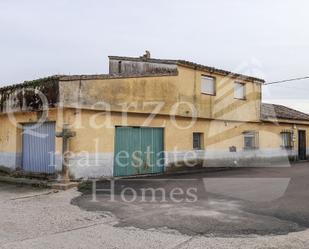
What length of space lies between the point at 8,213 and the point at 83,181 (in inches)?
186

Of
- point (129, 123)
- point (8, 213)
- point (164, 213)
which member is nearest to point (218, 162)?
point (129, 123)

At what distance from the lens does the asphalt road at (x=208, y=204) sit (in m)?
7.85

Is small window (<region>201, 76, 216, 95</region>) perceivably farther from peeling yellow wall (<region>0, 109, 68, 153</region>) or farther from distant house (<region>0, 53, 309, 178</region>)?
peeling yellow wall (<region>0, 109, 68, 153</region>)

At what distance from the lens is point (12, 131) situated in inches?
637

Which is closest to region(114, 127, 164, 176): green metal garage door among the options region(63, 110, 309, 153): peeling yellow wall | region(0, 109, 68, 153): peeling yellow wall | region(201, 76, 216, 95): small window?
region(63, 110, 309, 153): peeling yellow wall

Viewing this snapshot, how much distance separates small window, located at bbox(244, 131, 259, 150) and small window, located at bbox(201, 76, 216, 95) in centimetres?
403

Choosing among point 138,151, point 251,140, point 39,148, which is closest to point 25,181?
point 39,148

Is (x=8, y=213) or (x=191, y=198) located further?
(x=191, y=198)

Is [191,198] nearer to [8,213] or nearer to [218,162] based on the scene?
[8,213]

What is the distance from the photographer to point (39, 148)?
49.3 feet

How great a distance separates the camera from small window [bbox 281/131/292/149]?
25.7 meters

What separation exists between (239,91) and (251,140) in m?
3.06

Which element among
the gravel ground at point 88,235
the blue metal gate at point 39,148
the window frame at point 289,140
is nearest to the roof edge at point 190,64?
the window frame at point 289,140

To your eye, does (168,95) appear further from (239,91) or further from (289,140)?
(289,140)
